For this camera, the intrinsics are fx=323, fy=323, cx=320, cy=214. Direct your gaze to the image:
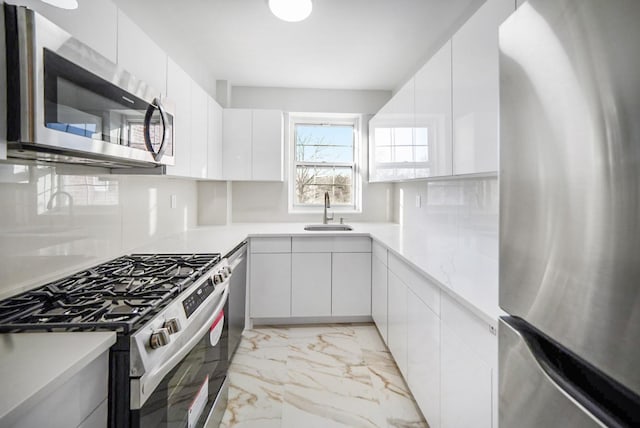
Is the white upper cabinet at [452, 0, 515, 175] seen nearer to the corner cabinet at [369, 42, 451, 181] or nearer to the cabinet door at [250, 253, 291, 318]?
the corner cabinet at [369, 42, 451, 181]

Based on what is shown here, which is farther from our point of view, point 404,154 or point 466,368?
point 404,154

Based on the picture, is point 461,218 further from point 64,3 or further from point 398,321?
point 64,3

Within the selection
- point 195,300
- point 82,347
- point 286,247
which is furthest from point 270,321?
point 82,347

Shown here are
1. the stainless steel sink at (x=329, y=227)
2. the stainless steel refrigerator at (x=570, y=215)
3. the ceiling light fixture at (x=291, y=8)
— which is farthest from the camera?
the stainless steel sink at (x=329, y=227)

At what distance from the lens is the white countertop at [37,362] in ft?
1.90

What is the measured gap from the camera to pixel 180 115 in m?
2.15

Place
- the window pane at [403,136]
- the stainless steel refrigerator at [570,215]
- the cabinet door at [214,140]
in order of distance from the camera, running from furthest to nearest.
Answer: the cabinet door at [214,140] → the window pane at [403,136] → the stainless steel refrigerator at [570,215]

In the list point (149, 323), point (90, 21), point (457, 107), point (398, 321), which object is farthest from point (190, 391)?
point (457, 107)

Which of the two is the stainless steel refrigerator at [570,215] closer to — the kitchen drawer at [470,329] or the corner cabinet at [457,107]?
the kitchen drawer at [470,329]

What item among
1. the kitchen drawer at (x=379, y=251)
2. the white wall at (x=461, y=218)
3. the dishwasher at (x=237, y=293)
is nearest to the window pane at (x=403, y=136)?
the white wall at (x=461, y=218)

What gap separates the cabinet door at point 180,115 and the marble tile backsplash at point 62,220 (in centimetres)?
28

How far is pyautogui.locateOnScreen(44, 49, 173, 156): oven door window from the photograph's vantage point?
0.93 m

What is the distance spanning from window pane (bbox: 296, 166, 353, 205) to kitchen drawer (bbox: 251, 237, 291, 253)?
1.01 meters

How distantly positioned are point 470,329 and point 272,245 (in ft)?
6.54
